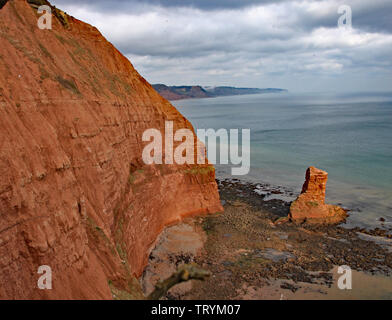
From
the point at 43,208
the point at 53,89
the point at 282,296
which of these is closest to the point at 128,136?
the point at 53,89

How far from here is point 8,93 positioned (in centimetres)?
1081

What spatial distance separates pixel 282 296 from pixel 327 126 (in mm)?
87660

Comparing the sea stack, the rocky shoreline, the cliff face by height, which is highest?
the cliff face

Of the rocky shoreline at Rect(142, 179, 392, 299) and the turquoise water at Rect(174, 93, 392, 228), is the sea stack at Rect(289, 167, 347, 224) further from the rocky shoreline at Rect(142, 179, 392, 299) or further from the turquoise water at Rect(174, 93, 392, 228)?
the turquoise water at Rect(174, 93, 392, 228)

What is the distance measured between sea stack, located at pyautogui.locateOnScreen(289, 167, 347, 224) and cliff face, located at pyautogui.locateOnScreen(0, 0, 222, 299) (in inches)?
470

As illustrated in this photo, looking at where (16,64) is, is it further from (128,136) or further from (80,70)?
(128,136)

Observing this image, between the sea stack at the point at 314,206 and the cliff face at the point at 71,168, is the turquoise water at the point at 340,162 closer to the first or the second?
the sea stack at the point at 314,206

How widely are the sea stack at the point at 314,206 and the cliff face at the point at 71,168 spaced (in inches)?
470

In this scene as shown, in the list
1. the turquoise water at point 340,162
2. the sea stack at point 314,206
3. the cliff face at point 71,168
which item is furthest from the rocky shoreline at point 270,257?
the turquoise water at point 340,162

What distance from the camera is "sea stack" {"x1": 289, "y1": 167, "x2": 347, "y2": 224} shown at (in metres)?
28.4

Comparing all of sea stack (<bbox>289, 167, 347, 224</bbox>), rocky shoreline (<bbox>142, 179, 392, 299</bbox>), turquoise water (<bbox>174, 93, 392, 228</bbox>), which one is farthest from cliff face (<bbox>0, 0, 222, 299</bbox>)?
turquoise water (<bbox>174, 93, 392, 228</bbox>)

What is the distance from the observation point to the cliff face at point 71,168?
364 inches

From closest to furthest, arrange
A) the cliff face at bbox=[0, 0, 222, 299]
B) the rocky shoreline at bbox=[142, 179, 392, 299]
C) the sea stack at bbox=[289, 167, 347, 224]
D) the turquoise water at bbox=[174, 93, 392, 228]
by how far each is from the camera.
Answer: the cliff face at bbox=[0, 0, 222, 299]
the rocky shoreline at bbox=[142, 179, 392, 299]
the sea stack at bbox=[289, 167, 347, 224]
the turquoise water at bbox=[174, 93, 392, 228]

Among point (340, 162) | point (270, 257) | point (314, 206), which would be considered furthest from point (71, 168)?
point (340, 162)
